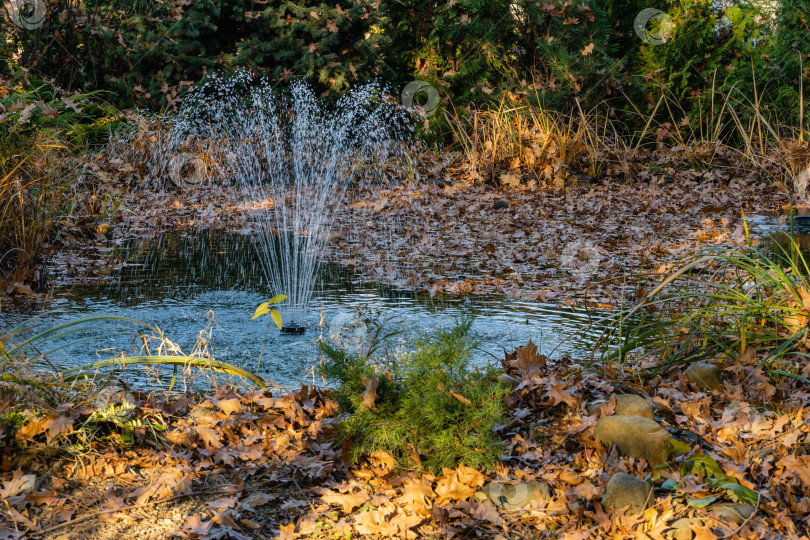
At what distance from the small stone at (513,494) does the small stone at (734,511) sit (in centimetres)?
54

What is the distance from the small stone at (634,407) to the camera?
2805mm

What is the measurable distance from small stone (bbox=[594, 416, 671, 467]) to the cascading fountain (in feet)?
18.5

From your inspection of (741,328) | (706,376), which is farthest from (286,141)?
(706,376)

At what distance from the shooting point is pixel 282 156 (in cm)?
1134

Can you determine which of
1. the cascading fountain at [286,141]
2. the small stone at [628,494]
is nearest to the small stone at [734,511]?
the small stone at [628,494]

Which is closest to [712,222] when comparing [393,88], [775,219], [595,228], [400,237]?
[775,219]

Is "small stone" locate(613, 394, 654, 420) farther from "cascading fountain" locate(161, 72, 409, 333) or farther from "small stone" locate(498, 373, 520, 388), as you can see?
"cascading fountain" locate(161, 72, 409, 333)

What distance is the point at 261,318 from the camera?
4.70 metres

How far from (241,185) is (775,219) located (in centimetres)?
698

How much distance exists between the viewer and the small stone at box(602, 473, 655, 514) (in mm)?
2250

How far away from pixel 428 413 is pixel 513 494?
1.38ft

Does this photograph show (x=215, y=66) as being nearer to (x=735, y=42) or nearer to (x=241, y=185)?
(x=241, y=185)

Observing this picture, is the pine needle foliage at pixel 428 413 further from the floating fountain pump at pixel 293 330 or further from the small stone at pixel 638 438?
the floating fountain pump at pixel 293 330

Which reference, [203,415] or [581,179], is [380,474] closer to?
[203,415]
